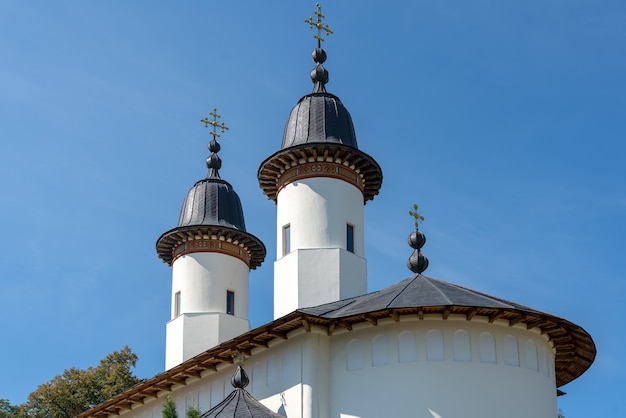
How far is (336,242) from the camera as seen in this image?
977 inches

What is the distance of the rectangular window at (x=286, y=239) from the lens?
25.2 meters

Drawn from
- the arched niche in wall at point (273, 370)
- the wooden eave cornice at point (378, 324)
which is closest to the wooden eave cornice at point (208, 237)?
the wooden eave cornice at point (378, 324)

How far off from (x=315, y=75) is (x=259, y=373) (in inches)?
399

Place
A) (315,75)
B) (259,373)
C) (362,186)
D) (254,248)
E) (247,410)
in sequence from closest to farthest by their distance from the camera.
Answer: (247,410), (259,373), (362,186), (315,75), (254,248)

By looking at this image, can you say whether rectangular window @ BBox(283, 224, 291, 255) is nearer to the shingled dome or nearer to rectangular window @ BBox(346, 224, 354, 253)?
rectangular window @ BBox(346, 224, 354, 253)

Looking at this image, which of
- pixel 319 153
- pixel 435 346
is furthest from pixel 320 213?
pixel 435 346

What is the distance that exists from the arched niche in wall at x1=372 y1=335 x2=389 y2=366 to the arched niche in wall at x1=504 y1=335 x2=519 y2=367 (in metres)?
2.36

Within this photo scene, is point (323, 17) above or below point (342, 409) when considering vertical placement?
above

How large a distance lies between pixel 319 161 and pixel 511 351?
315 inches

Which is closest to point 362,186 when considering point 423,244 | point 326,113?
point 326,113

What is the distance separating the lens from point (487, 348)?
19.7m

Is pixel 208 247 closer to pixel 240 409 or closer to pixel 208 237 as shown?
pixel 208 237

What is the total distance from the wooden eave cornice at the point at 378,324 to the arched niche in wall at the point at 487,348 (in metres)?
0.43

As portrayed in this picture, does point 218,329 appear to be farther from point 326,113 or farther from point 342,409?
point 342,409
